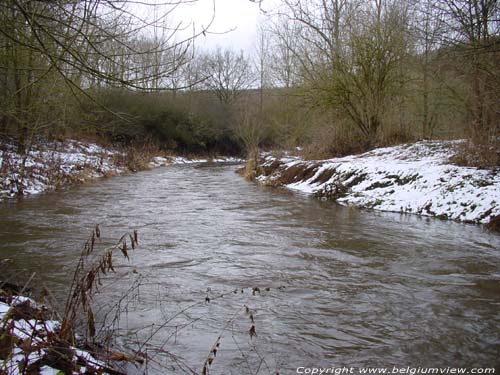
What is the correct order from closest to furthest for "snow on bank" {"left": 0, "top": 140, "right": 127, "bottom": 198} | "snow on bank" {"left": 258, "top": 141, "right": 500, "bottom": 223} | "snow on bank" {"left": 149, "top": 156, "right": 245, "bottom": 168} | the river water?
the river water, "snow on bank" {"left": 258, "top": 141, "right": 500, "bottom": 223}, "snow on bank" {"left": 0, "top": 140, "right": 127, "bottom": 198}, "snow on bank" {"left": 149, "top": 156, "right": 245, "bottom": 168}

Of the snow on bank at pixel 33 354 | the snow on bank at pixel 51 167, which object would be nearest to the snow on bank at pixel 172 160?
the snow on bank at pixel 51 167

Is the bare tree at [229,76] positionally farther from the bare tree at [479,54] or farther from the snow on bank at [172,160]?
the bare tree at [479,54]

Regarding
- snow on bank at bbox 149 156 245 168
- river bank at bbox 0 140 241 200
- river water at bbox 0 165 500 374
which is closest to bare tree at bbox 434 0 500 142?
river water at bbox 0 165 500 374

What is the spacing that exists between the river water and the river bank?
3.94 m

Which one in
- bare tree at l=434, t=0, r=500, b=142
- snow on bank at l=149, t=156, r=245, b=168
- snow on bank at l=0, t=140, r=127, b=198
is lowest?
snow on bank at l=0, t=140, r=127, b=198

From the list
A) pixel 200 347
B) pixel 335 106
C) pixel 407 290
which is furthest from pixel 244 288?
pixel 335 106

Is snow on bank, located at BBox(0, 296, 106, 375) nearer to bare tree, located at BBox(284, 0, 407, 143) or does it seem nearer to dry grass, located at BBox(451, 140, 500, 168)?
dry grass, located at BBox(451, 140, 500, 168)

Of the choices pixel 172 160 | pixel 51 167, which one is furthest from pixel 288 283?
pixel 172 160

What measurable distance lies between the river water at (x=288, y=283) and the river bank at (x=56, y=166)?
155 inches

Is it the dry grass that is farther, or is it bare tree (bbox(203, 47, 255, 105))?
bare tree (bbox(203, 47, 255, 105))

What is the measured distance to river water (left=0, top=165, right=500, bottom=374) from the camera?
3350 millimetres

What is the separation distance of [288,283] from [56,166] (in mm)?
13162

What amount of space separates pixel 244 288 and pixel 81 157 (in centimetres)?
1661

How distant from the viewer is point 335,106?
17.3m
